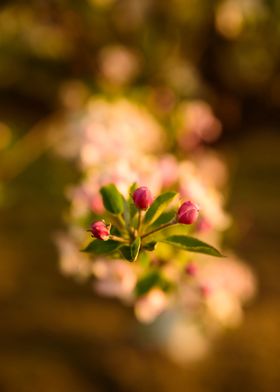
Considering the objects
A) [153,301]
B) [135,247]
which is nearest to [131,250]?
[135,247]

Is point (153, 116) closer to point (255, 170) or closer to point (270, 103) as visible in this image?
point (255, 170)

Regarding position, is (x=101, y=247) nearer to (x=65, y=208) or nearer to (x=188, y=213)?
(x=188, y=213)

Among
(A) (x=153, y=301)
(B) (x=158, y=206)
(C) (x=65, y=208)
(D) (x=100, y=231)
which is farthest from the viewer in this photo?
(C) (x=65, y=208)

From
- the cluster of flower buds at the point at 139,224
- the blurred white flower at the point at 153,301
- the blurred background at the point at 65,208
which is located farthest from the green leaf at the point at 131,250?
the blurred background at the point at 65,208

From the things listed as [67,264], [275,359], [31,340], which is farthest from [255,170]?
[67,264]

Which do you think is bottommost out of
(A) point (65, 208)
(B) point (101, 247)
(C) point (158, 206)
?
(B) point (101, 247)

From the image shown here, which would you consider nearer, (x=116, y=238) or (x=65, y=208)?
(x=116, y=238)
